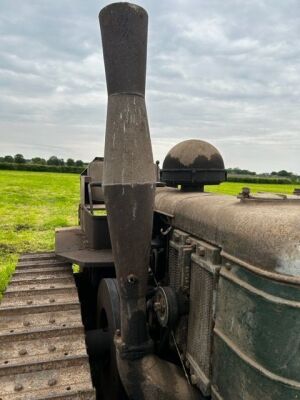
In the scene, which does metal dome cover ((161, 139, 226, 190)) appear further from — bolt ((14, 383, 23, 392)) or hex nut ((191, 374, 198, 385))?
bolt ((14, 383, 23, 392))

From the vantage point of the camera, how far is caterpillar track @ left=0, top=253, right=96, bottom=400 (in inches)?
101

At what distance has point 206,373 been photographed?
276 cm

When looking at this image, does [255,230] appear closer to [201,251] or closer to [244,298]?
[244,298]

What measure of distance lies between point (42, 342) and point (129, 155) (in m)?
1.56

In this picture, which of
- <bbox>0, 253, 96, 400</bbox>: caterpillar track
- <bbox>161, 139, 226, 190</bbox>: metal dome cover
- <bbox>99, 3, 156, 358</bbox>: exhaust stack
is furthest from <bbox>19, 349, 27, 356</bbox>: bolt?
<bbox>161, 139, 226, 190</bbox>: metal dome cover

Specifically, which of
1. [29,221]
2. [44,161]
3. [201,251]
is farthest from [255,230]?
[44,161]

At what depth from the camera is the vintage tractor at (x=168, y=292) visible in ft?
6.93

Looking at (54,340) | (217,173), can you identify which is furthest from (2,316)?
(217,173)

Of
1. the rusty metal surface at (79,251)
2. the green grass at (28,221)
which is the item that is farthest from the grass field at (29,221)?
the rusty metal surface at (79,251)

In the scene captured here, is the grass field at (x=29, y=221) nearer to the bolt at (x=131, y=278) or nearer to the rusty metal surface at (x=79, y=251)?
the rusty metal surface at (x=79, y=251)

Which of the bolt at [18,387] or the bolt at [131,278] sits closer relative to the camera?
the bolt at [18,387]

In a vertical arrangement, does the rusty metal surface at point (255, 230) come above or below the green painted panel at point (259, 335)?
above

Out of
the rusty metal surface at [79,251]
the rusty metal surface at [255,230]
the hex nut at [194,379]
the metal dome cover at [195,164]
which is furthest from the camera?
the rusty metal surface at [79,251]

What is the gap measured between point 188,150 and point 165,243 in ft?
2.97
